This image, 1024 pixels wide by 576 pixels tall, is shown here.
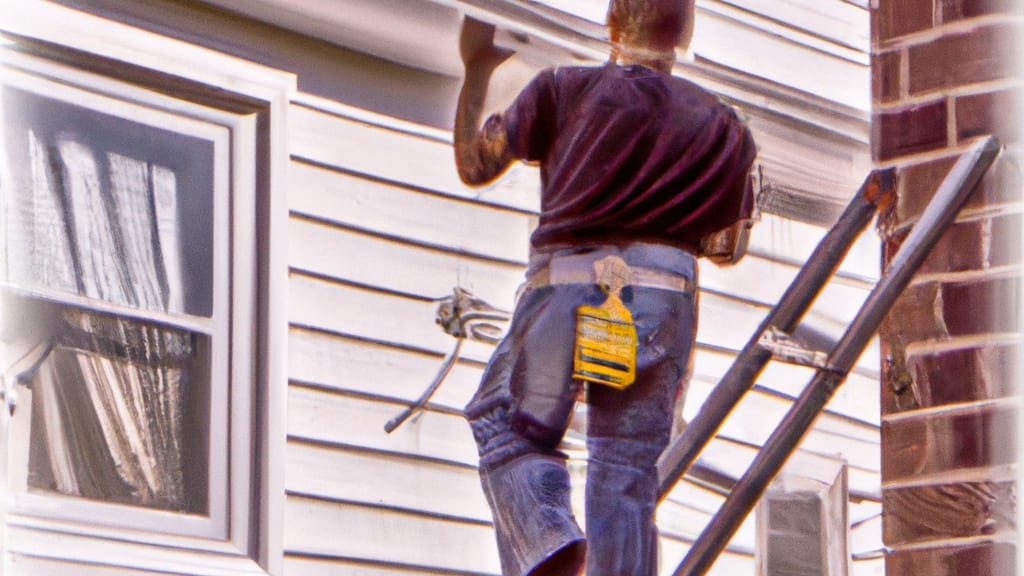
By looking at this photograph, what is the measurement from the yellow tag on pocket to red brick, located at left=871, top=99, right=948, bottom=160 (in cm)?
128

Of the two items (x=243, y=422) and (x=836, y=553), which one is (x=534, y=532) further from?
(x=836, y=553)

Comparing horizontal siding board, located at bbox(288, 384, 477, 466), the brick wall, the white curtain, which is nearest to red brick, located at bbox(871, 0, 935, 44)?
the brick wall

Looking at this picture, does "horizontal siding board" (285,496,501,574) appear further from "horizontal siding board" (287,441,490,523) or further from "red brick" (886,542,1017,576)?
"red brick" (886,542,1017,576)

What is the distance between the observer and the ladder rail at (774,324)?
155 inches

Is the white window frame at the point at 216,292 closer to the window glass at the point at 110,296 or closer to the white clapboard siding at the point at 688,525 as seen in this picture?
the window glass at the point at 110,296

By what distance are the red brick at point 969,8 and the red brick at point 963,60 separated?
0.04m

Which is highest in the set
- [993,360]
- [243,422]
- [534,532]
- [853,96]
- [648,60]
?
[853,96]

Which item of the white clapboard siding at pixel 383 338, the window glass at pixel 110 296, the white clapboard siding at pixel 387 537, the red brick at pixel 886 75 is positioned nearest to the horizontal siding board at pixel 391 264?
the white clapboard siding at pixel 383 338

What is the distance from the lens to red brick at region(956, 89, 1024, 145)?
14.9 ft

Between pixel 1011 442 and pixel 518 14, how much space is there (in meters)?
1.56

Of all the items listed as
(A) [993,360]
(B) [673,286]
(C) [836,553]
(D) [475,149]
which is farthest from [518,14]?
(C) [836,553]

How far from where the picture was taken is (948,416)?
177 inches

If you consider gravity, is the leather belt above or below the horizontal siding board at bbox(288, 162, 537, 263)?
below

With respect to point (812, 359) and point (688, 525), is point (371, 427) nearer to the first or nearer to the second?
point (812, 359)
